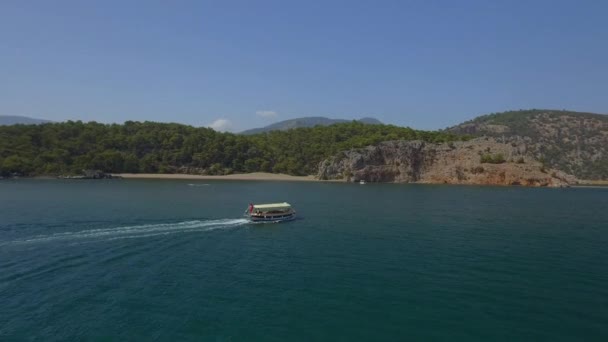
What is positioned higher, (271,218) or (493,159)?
(493,159)

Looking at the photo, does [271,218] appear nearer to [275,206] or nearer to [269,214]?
[269,214]

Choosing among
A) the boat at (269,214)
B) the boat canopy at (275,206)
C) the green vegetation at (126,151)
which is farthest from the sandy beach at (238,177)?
the boat at (269,214)

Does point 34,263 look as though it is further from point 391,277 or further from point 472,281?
point 472,281

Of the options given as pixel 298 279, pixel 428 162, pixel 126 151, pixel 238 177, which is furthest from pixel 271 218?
pixel 126 151

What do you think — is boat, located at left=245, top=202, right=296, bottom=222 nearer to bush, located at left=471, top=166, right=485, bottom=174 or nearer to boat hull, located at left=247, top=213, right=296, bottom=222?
boat hull, located at left=247, top=213, right=296, bottom=222

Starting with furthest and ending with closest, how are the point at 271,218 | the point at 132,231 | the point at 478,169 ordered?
the point at 478,169 < the point at 271,218 < the point at 132,231
